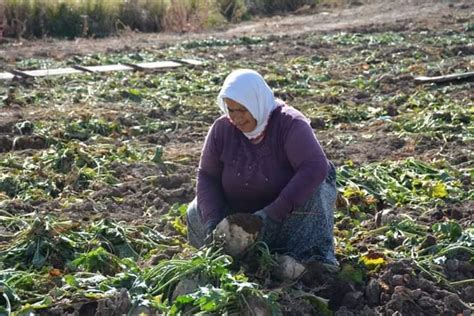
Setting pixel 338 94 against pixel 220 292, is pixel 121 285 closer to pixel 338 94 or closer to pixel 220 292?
pixel 220 292

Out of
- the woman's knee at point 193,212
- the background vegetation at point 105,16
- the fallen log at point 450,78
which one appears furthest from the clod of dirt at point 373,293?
the background vegetation at point 105,16

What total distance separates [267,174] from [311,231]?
363 millimetres

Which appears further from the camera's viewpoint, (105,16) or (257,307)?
(105,16)

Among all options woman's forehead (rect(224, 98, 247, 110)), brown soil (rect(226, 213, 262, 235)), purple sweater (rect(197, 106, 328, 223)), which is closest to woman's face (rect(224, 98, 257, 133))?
woman's forehead (rect(224, 98, 247, 110))

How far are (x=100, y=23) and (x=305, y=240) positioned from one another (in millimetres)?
12837

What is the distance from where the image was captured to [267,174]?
5.11 m

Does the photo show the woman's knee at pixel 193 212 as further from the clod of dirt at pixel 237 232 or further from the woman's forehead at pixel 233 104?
the woman's forehead at pixel 233 104

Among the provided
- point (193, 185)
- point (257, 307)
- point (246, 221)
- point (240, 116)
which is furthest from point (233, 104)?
point (193, 185)

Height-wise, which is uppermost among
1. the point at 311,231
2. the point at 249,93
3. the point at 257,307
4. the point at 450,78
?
the point at 249,93

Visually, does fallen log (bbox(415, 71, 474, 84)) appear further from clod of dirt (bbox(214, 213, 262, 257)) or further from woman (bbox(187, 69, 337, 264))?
clod of dirt (bbox(214, 213, 262, 257))

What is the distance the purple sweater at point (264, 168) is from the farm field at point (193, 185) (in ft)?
1.06

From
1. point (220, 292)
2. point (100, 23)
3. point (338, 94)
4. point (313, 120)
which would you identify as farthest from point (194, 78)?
point (220, 292)

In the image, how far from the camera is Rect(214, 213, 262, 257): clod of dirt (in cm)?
481

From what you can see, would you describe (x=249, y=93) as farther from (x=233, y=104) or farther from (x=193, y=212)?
(x=193, y=212)
